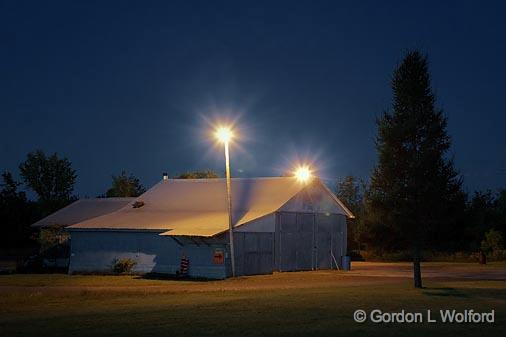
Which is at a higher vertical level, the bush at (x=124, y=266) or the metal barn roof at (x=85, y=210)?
the metal barn roof at (x=85, y=210)

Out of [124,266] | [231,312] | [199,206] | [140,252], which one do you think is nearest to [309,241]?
[199,206]

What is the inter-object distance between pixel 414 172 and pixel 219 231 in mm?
13763

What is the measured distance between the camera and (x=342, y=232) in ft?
169

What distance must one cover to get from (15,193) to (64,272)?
35327 millimetres

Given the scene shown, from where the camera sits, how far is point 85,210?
63.2 m

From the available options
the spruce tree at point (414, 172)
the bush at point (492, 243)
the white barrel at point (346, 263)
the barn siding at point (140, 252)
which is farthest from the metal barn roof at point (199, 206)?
the bush at point (492, 243)

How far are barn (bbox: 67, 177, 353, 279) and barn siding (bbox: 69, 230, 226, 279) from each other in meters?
0.05

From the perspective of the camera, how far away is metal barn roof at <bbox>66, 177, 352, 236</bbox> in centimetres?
4372

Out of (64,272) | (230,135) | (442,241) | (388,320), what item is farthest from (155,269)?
(388,320)

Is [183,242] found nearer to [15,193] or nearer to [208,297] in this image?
[208,297]

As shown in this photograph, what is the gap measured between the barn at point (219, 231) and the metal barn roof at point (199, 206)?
0.06 m

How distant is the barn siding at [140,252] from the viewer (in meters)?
41.6

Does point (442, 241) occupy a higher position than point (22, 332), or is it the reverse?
point (442, 241)

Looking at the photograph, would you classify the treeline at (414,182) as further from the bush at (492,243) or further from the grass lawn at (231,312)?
the bush at (492,243)
